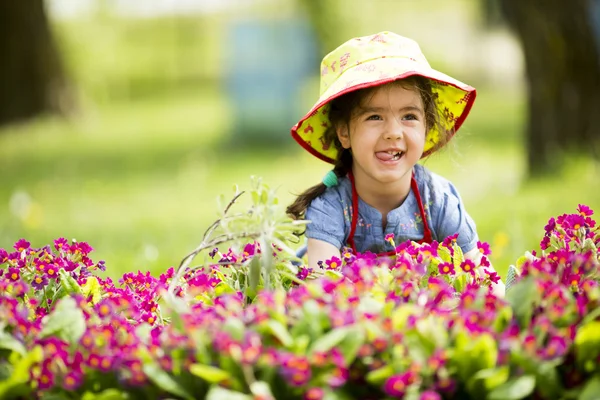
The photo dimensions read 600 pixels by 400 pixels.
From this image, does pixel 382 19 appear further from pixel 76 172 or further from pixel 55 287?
pixel 55 287

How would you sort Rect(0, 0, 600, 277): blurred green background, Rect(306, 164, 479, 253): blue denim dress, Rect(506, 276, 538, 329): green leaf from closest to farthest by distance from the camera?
1. Rect(506, 276, 538, 329): green leaf
2. Rect(306, 164, 479, 253): blue denim dress
3. Rect(0, 0, 600, 277): blurred green background

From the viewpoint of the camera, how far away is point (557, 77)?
7344mm

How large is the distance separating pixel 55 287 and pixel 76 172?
25.5 ft

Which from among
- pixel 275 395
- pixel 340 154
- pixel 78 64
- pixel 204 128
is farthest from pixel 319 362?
pixel 78 64

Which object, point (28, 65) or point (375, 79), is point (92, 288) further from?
point (28, 65)

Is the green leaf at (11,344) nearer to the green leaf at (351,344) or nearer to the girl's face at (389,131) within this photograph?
the green leaf at (351,344)

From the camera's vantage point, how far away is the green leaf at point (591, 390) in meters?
1.93

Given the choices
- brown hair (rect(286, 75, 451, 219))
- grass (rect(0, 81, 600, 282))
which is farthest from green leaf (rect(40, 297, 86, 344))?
grass (rect(0, 81, 600, 282))

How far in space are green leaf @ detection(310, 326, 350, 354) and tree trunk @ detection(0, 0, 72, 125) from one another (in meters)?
12.3

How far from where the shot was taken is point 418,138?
3.12m

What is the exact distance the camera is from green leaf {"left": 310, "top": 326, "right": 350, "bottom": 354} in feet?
6.32

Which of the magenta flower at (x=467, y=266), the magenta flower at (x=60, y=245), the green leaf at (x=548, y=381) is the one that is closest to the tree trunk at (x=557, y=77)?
the magenta flower at (x=467, y=266)

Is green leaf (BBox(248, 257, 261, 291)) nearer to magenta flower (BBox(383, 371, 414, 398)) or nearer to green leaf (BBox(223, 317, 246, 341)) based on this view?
green leaf (BBox(223, 317, 246, 341))

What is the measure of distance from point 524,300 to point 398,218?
3.75 feet
